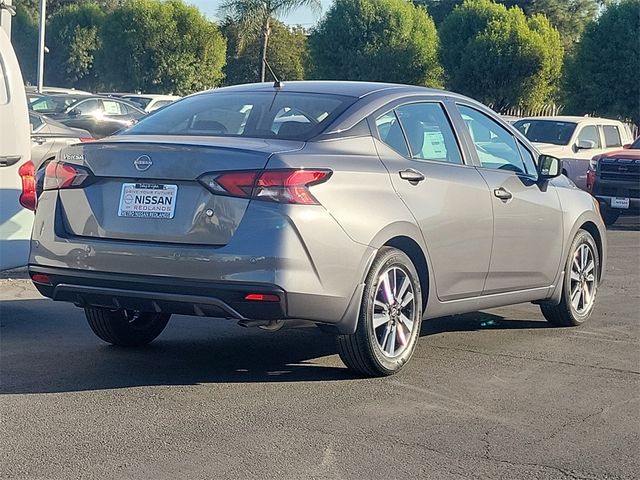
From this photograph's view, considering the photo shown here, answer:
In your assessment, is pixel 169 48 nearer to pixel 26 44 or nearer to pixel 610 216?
pixel 26 44

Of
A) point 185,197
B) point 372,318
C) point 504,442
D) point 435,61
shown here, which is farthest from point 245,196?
point 435,61

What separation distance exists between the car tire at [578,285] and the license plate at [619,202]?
30.2 feet

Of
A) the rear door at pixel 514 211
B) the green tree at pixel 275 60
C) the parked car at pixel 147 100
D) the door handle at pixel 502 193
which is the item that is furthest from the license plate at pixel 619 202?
the green tree at pixel 275 60

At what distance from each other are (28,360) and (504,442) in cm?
290

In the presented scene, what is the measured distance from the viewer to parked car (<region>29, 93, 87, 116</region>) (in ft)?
80.4

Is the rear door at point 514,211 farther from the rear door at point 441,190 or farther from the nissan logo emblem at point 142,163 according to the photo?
the nissan logo emblem at point 142,163

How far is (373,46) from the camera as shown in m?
50.3

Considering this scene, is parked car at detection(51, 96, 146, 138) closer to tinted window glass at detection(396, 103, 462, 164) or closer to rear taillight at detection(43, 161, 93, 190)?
tinted window glass at detection(396, 103, 462, 164)

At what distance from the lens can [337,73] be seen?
2010 inches

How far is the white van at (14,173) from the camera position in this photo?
287 inches

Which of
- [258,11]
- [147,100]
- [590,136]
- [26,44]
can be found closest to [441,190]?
[590,136]

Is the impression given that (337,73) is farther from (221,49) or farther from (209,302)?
(209,302)

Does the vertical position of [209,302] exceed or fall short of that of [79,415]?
it exceeds it

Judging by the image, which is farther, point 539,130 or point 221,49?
point 221,49
